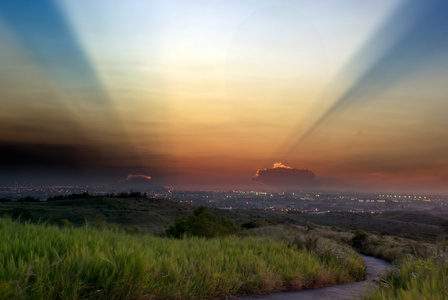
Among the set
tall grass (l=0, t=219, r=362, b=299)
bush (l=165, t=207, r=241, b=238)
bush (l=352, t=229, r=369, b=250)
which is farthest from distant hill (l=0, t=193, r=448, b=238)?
tall grass (l=0, t=219, r=362, b=299)

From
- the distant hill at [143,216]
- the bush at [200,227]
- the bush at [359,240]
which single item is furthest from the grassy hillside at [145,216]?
the bush at [200,227]

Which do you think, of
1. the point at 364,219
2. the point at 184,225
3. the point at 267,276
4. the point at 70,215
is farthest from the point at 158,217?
the point at 267,276

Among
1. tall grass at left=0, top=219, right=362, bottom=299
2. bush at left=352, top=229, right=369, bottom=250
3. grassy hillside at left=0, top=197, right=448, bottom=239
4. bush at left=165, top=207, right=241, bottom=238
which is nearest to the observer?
tall grass at left=0, top=219, right=362, bottom=299

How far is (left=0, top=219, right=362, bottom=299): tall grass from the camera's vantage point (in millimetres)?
6449

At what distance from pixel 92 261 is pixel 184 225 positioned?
15193mm

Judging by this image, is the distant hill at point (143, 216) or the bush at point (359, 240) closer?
the bush at point (359, 240)

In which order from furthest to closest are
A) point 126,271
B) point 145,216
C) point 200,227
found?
point 145,216 → point 200,227 → point 126,271

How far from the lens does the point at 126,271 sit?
724 centimetres

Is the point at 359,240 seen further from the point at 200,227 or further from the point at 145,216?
the point at 145,216

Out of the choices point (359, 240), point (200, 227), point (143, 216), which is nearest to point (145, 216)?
point (143, 216)

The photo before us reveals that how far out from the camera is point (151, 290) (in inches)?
295

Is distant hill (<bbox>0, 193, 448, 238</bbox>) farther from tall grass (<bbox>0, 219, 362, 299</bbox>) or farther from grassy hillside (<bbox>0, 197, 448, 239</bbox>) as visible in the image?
tall grass (<bbox>0, 219, 362, 299</bbox>)

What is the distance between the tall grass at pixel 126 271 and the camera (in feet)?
21.2

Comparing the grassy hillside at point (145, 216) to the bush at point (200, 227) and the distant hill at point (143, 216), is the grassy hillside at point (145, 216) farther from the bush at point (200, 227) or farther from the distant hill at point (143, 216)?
the bush at point (200, 227)
